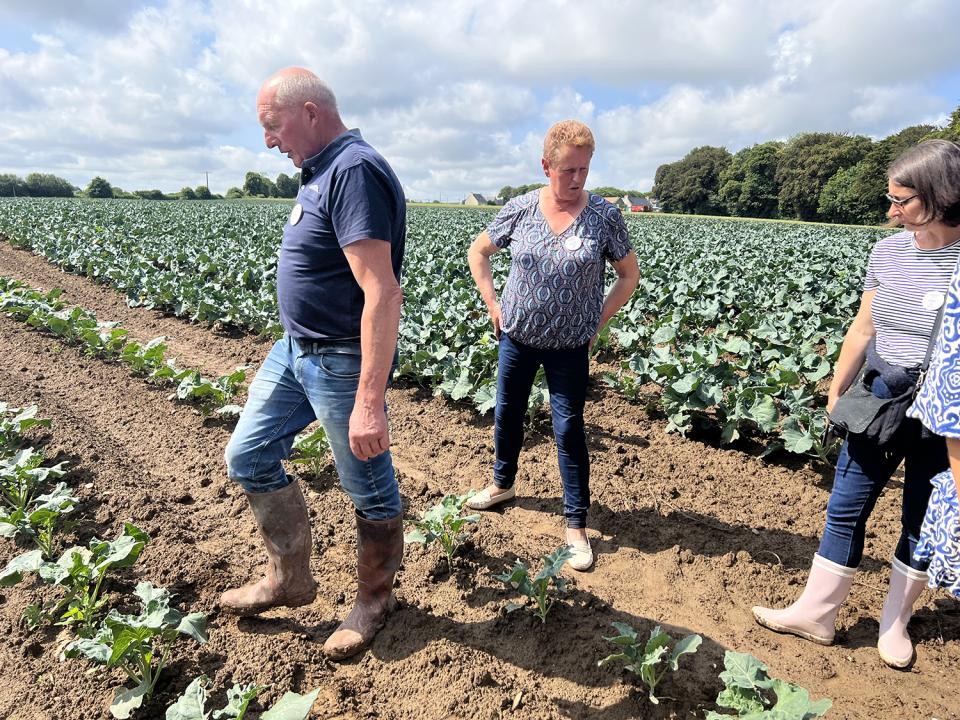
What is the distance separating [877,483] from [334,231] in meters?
2.37

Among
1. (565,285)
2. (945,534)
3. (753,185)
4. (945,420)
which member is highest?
(753,185)

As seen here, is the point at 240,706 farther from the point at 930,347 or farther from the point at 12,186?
the point at 12,186

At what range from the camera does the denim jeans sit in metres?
2.37

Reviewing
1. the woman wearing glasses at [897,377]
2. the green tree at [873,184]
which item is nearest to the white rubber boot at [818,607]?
the woman wearing glasses at [897,377]

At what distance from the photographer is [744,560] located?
11.2ft

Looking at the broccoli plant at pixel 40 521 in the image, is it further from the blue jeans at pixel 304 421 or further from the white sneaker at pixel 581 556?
the white sneaker at pixel 581 556

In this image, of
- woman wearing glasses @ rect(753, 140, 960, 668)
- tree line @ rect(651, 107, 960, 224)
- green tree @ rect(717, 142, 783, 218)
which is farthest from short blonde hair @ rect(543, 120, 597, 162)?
green tree @ rect(717, 142, 783, 218)

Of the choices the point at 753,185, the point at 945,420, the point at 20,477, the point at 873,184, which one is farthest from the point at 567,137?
the point at 753,185

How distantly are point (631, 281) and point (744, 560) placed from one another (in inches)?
67.4

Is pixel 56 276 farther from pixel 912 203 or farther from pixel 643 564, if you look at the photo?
pixel 912 203

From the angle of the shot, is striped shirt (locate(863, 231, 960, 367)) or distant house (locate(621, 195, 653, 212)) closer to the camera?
striped shirt (locate(863, 231, 960, 367))

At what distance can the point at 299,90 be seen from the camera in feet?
7.07

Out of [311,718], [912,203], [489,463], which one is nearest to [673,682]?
[311,718]

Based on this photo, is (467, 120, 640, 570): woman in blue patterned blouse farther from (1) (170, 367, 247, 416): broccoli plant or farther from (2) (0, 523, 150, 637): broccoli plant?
(1) (170, 367, 247, 416): broccoli plant
